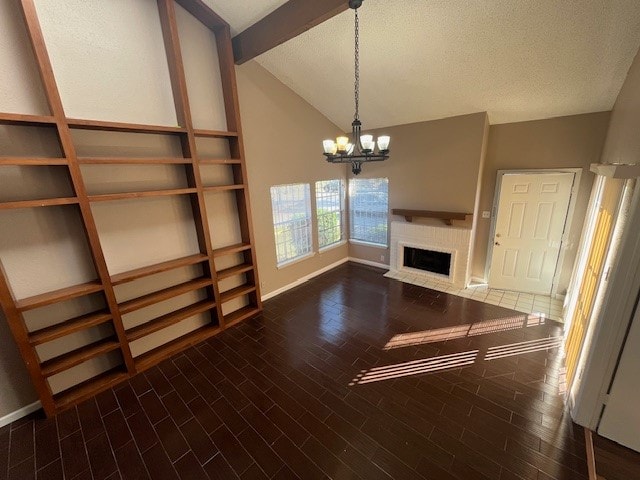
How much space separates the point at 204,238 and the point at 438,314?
3345 mm

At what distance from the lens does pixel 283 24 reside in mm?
2602

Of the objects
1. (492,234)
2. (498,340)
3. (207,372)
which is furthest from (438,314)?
(207,372)

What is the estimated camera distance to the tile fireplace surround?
427 centimetres

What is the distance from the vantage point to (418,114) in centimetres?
406

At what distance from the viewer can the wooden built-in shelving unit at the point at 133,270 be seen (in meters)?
2.01

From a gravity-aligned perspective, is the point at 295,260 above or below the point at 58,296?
below

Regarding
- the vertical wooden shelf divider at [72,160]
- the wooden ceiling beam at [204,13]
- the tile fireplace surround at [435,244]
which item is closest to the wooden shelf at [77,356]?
the vertical wooden shelf divider at [72,160]

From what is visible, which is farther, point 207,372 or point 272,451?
point 207,372

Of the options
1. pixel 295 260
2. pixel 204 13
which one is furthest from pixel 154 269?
pixel 204 13

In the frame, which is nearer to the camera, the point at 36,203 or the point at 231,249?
the point at 36,203

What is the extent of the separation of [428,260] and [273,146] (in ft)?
11.3

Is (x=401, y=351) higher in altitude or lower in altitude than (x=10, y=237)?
lower

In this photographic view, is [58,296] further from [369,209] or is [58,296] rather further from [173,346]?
[369,209]

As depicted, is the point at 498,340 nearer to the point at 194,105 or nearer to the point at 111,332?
the point at 111,332
